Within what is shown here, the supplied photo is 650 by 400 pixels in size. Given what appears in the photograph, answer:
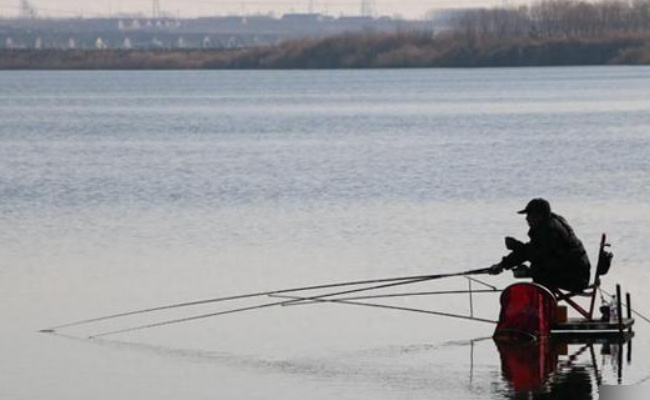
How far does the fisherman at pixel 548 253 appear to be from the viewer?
17359mm

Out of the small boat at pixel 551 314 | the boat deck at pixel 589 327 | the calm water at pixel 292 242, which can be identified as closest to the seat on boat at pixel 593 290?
the small boat at pixel 551 314

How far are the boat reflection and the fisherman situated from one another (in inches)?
20.6

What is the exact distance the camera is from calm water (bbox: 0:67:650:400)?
16.7 metres

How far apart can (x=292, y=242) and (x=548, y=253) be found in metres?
10.5

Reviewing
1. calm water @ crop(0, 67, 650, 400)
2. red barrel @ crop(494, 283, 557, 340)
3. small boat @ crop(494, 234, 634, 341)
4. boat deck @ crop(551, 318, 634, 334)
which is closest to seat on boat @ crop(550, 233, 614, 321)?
small boat @ crop(494, 234, 634, 341)

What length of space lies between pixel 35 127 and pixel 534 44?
120 metres

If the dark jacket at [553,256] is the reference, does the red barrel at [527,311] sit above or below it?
below

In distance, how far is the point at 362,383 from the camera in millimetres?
16219

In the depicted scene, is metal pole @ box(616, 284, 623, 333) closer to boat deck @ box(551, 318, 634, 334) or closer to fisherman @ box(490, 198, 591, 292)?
boat deck @ box(551, 318, 634, 334)

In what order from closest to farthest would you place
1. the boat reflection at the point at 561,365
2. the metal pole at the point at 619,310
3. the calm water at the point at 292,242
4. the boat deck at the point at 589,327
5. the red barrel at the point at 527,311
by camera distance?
the boat reflection at the point at 561,365 → the calm water at the point at 292,242 → the red barrel at the point at 527,311 → the metal pole at the point at 619,310 → the boat deck at the point at 589,327

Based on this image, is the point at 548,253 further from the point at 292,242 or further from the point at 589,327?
the point at 292,242

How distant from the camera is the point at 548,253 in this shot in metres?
17.4

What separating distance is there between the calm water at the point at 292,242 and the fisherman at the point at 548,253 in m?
0.63

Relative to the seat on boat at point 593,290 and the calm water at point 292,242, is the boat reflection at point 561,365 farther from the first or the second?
the seat on boat at point 593,290
